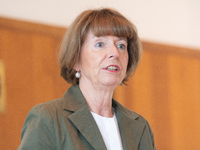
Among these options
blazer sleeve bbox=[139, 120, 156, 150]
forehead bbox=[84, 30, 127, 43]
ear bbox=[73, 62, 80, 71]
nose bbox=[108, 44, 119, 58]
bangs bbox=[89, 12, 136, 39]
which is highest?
bangs bbox=[89, 12, 136, 39]

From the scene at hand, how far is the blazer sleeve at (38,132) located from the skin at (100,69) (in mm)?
315

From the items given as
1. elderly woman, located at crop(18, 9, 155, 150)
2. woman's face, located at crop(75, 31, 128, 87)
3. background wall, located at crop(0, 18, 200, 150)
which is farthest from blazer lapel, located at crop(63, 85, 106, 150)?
background wall, located at crop(0, 18, 200, 150)

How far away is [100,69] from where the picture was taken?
66.4 inches

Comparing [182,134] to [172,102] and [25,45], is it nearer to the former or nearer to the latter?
[172,102]

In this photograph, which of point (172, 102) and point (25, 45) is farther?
point (172, 102)

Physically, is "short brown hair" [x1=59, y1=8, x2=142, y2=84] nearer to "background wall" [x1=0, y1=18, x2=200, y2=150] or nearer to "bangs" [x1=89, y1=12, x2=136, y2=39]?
"bangs" [x1=89, y1=12, x2=136, y2=39]

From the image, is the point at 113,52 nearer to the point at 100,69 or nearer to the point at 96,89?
the point at 100,69

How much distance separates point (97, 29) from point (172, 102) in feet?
8.35

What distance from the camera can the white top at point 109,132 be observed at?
1630mm

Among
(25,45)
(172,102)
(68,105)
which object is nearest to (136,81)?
(172,102)

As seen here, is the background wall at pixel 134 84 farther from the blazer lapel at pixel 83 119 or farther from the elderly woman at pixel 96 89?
the blazer lapel at pixel 83 119

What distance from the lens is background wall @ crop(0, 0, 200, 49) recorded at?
116 inches

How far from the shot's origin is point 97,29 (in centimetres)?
168

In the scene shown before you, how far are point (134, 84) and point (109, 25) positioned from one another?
2.14 m
